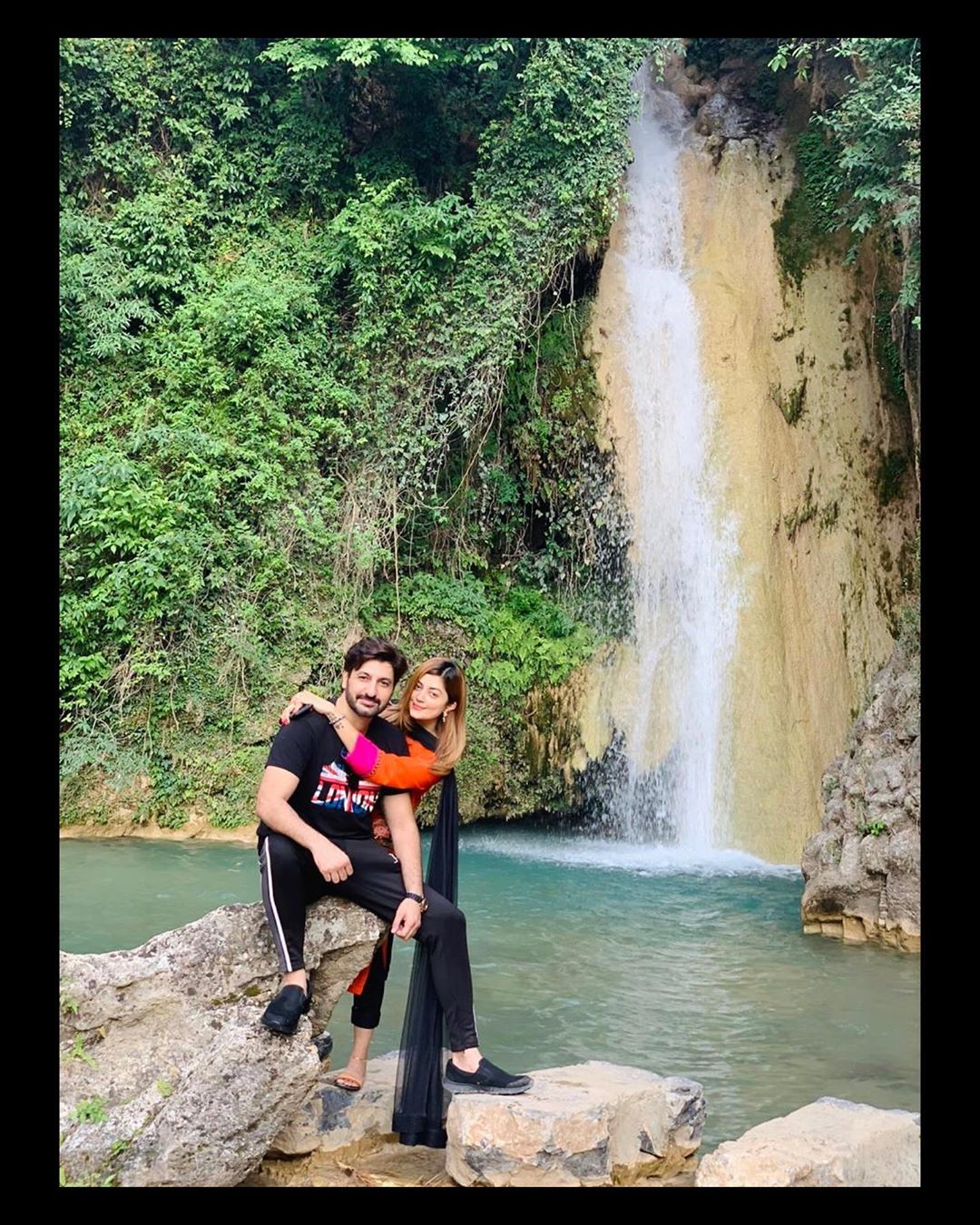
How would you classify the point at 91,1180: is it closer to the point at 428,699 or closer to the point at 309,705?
the point at 309,705

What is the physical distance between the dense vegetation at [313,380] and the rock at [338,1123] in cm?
713

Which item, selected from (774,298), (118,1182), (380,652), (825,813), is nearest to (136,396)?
(774,298)

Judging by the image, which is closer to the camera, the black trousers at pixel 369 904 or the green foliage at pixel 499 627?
the black trousers at pixel 369 904

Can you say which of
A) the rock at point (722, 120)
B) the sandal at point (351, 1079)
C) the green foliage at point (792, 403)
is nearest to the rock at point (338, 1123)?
Result: the sandal at point (351, 1079)

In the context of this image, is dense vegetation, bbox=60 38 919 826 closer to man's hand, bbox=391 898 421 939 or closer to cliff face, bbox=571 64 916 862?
cliff face, bbox=571 64 916 862

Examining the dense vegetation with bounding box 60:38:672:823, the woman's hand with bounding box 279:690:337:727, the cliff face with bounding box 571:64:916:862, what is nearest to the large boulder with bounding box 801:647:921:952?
the cliff face with bounding box 571:64:916:862

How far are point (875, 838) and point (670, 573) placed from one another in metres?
4.16

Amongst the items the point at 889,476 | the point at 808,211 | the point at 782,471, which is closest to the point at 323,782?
the point at 782,471

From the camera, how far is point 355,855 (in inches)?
167

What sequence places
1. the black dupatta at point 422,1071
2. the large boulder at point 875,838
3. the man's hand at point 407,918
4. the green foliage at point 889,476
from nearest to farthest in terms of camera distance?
the man's hand at point 407,918, the black dupatta at point 422,1071, the large boulder at point 875,838, the green foliage at point 889,476

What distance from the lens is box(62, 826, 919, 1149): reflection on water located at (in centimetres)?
574

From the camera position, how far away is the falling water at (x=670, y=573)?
444 inches

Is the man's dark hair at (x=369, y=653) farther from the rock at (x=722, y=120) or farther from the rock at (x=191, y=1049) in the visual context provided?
the rock at (x=722, y=120)

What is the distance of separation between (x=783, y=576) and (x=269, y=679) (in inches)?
195
